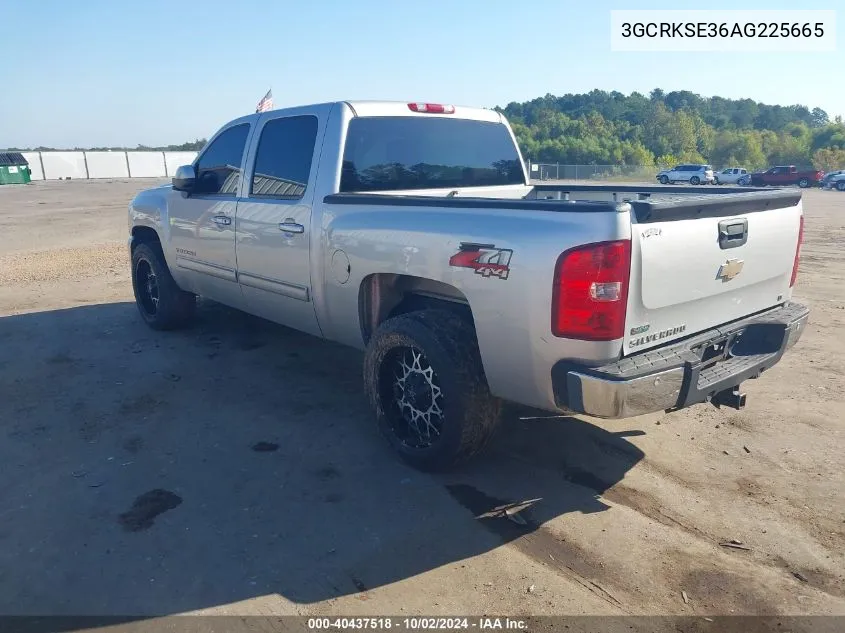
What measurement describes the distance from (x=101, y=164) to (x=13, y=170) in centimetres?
1808

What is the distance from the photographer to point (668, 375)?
300cm

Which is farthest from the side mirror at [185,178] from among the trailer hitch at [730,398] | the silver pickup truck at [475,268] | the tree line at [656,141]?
the tree line at [656,141]

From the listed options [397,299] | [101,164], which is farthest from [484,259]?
[101,164]

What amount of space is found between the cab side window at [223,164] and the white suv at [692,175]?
43848 millimetres

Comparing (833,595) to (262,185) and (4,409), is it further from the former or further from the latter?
(4,409)

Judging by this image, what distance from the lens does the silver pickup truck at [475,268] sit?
9.62ft

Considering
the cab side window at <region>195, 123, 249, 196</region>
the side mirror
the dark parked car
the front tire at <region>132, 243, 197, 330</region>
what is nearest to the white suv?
the dark parked car

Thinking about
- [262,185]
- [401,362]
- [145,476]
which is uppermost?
[262,185]

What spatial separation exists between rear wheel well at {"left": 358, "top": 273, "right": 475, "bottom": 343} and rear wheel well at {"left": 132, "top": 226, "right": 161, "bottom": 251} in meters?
3.37

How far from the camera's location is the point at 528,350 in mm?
3117

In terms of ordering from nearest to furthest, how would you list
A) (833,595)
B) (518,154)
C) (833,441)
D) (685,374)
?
(833,595), (685,374), (833,441), (518,154)

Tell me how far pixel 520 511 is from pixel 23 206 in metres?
28.7

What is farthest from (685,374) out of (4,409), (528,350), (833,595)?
(4,409)

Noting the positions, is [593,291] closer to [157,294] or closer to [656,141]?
[157,294]
